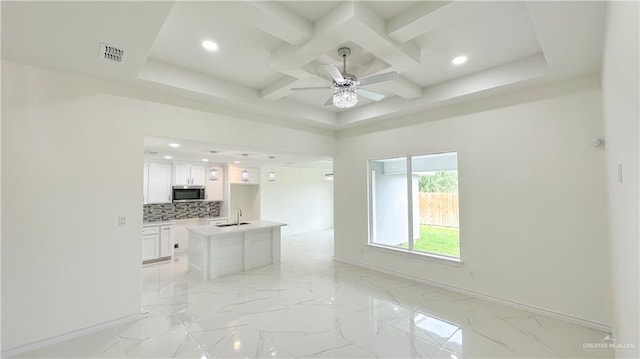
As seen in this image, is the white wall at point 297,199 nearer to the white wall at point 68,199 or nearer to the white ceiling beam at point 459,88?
the white ceiling beam at point 459,88

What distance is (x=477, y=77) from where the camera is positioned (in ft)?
12.3

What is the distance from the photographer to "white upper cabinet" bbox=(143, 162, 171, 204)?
6.65 meters

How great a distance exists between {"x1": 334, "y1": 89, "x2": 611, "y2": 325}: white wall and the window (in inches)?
8.0

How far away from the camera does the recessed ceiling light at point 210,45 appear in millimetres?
2934

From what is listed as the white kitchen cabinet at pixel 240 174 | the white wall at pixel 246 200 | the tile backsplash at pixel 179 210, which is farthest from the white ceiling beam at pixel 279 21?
the white wall at pixel 246 200

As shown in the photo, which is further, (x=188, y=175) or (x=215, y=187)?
(x=215, y=187)

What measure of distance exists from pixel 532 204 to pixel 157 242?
6988mm

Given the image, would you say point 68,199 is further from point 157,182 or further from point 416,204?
point 416,204

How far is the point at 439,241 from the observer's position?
461 centimetres

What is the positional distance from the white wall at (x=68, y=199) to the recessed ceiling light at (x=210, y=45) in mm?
1164

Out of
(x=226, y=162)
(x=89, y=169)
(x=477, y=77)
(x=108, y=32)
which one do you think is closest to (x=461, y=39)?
(x=477, y=77)

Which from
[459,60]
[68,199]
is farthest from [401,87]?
[68,199]

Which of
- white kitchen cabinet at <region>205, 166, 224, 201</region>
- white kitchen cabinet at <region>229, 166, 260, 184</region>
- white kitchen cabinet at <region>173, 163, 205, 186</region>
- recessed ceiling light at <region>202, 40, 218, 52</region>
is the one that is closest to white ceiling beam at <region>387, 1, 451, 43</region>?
recessed ceiling light at <region>202, 40, 218, 52</region>

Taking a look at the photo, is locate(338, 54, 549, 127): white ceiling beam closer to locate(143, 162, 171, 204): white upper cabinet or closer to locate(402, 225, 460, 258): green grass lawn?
locate(402, 225, 460, 258): green grass lawn
